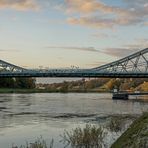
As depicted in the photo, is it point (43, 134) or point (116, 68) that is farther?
point (116, 68)

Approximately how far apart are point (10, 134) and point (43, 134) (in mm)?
1944

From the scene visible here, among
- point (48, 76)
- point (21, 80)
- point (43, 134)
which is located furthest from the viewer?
point (21, 80)

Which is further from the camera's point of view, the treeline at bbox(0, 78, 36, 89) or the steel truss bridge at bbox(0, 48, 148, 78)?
the treeline at bbox(0, 78, 36, 89)

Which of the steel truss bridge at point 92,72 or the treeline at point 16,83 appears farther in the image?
the treeline at point 16,83

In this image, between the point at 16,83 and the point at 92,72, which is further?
the point at 16,83

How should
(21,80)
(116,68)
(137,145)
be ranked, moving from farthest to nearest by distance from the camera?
(21,80)
(116,68)
(137,145)

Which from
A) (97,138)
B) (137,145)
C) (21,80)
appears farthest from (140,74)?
(21,80)

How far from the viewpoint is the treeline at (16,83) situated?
144 meters

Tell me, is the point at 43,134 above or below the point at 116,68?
below

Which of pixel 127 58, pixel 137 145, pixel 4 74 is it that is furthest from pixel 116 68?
pixel 137 145

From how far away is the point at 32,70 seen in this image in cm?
8888

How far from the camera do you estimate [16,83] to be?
505 ft

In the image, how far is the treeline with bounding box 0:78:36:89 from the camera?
471 feet

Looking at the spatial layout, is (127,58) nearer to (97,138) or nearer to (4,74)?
(4,74)
